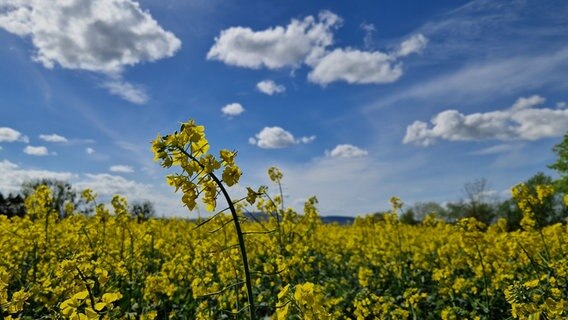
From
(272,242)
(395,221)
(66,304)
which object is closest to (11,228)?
(272,242)

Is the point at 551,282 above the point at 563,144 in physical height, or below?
below

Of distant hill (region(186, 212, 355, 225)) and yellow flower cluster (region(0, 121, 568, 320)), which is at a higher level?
distant hill (region(186, 212, 355, 225))

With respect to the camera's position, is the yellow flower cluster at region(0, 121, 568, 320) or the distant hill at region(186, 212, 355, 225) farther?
the distant hill at region(186, 212, 355, 225)

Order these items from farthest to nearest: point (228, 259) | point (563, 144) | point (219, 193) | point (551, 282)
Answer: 1. point (563, 144)
2. point (551, 282)
3. point (228, 259)
4. point (219, 193)

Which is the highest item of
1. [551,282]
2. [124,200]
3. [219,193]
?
[124,200]

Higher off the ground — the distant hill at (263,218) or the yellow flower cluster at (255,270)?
the distant hill at (263,218)

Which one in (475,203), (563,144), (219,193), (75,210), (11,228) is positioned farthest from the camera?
(475,203)

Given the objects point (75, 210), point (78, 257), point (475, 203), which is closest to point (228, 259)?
point (78, 257)

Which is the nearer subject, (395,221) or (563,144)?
(395,221)

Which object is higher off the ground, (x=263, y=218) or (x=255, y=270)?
(x=263, y=218)

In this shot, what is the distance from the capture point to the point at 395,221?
8789 mm

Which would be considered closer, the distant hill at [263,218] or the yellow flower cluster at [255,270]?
the yellow flower cluster at [255,270]

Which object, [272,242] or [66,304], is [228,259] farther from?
[66,304]

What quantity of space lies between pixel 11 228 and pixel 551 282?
6379mm
